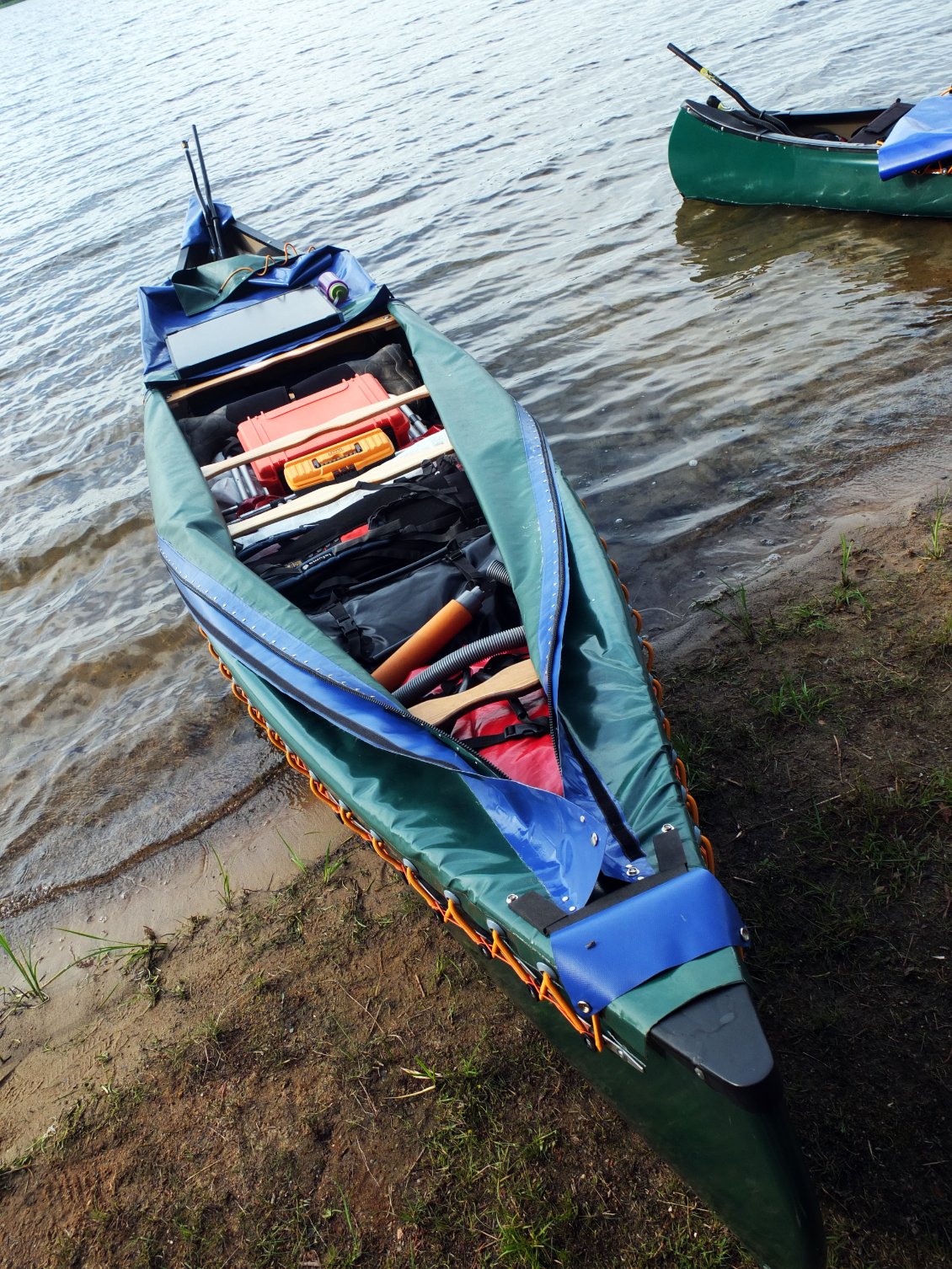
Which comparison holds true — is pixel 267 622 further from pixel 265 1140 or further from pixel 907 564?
pixel 907 564

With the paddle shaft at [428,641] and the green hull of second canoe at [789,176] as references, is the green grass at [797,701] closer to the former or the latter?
the paddle shaft at [428,641]

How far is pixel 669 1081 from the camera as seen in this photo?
5.94ft

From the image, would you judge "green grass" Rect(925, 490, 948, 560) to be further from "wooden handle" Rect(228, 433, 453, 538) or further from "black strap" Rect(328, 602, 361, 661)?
"black strap" Rect(328, 602, 361, 661)

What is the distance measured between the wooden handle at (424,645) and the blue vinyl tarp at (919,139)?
5.92 m

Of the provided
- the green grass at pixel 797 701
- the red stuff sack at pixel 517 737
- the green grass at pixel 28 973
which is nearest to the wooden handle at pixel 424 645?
the red stuff sack at pixel 517 737

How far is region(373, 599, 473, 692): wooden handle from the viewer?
317 centimetres

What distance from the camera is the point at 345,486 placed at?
425cm

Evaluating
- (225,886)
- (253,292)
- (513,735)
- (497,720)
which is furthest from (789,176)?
(225,886)

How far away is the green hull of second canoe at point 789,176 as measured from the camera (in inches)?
275

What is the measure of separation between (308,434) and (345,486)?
582 mm

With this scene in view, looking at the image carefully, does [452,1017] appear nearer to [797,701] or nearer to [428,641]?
[428,641]

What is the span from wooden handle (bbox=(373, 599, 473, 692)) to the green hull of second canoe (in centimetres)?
601

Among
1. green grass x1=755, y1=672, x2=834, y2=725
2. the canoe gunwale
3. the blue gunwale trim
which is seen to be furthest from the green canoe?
the canoe gunwale

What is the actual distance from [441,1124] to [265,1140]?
544 mm
